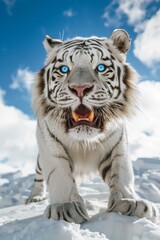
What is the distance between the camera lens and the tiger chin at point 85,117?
2.24 m

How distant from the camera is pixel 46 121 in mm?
2678

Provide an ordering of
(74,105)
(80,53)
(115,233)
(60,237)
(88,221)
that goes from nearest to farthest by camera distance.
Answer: (60,237) < (115,233) < (88,221) < (74,105) < (80,53)

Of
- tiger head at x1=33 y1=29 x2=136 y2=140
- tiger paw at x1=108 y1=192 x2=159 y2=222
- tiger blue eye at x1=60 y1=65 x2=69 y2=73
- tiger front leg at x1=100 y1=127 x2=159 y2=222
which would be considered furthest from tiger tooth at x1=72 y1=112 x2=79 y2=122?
tiger paw at x1=108 y1=192 x2=159 y2=222

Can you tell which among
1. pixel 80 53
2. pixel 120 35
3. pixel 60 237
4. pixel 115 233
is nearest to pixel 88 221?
pixel 115 233

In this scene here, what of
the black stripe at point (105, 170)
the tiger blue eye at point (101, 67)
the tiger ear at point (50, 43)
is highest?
the tiger ear at point (50, 43)

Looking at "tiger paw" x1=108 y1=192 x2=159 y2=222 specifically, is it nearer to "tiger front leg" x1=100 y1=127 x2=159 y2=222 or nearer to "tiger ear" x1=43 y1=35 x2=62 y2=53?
"tiger front leg" x1=100 y1=127 x2=159 y2=222

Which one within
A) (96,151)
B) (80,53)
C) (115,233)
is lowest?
(115,233)

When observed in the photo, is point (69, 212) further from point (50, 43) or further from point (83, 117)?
point (50, 43)

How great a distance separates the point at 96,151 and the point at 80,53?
736 mm

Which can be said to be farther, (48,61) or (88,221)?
(48,61)

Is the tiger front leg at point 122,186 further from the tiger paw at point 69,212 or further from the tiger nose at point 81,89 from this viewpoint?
the tiger nose at point 81,89

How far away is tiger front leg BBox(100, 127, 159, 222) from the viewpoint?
2.07m

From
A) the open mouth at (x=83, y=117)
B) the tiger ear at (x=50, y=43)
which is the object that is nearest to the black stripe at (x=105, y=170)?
the open mouth at (x=83, y=117)

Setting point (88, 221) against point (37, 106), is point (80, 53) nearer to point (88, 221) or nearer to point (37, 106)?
point (37, 106)
